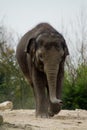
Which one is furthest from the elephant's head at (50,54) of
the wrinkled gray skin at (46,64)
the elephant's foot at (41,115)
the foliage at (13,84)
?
the foliage at (13,84)

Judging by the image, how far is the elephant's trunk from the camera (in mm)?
10195

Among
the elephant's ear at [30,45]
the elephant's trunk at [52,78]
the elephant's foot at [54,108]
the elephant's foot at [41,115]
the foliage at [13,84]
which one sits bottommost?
the foliage at [13,84]

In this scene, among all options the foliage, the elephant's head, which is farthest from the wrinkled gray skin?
the foliage

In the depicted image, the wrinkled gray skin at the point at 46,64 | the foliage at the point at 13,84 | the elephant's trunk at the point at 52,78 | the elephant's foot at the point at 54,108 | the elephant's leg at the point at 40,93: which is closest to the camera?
the elephant's trunk at the point at 52,78

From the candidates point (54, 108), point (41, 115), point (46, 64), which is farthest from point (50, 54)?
point (41, 115)

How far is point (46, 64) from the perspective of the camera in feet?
34.7

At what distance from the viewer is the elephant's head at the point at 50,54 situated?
10.4 metres

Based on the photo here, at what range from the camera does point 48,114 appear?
1105 centimetres

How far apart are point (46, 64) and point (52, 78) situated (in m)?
A: 0.39

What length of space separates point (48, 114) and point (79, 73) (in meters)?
16.1

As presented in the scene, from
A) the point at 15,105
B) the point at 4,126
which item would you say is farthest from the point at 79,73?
the point at 4,126

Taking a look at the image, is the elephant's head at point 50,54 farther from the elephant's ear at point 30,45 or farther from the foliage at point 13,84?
the foliage at point 13,84

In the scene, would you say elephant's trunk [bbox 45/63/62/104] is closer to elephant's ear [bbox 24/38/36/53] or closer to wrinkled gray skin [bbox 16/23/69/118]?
wrinkled gray skin [bbox 16/23/69/118]

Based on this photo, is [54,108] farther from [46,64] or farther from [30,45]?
[30,45]
